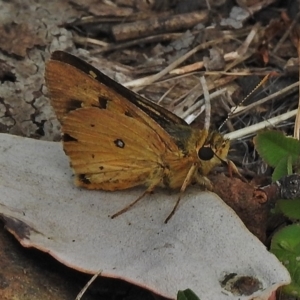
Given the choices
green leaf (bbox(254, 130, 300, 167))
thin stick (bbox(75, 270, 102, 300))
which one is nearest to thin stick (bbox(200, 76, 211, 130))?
green leaf (bbox(254, 130, 300, 167))

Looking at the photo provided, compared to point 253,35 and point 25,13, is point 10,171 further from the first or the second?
point 253,35

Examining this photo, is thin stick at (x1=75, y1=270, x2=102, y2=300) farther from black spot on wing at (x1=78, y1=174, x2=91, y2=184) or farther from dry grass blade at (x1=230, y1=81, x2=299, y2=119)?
dry grass blade at (x1=230, y1=81, x2=299, y2=119)

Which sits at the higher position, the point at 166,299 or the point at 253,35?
the point at 166,299

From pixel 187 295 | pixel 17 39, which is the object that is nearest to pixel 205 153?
pixel 187 295

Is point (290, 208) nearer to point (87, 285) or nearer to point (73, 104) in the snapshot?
point (87, 285)

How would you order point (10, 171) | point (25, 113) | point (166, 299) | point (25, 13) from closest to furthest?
point (166, 299) → point (10, 171) → point (25, 113) → point (25, 13)

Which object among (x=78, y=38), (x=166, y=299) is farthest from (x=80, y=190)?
(x=78, y=38)
